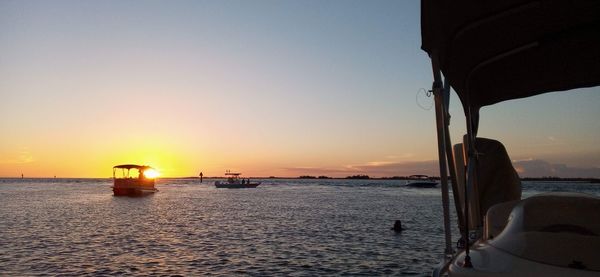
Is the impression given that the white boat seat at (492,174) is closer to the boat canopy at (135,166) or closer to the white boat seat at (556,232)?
the white boat seat at (556,232)

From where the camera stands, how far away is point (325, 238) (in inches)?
1116

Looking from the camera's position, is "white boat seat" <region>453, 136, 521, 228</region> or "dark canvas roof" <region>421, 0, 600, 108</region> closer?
"dark canvas roof" <region>421, 0, 600, 108</region>

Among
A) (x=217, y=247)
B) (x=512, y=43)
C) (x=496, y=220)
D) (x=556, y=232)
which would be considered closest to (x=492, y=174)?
(x=496, y=220)

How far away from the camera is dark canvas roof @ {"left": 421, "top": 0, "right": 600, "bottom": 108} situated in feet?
14.0

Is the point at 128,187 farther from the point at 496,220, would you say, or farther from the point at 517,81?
the point at 496,220

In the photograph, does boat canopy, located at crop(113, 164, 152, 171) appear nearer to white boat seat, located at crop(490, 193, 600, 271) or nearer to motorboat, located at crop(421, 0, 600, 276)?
motorboat, located at crop(421, 0, 600, 276)

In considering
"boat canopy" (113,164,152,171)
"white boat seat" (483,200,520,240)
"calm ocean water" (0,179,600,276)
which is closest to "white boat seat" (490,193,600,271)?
"white boat seat" (483,200,520,240)

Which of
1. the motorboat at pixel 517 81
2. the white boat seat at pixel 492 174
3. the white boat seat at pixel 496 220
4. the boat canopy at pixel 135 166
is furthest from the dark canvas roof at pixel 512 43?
the boat canopy at pixel 135 166

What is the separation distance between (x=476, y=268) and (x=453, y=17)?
7.29 ft

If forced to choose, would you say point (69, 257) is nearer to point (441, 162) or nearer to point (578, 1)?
point (441, 162)

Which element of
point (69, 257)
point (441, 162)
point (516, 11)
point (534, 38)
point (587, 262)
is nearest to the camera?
point (587, 262)

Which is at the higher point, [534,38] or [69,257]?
[534,38]

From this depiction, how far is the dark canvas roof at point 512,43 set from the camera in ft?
14.0

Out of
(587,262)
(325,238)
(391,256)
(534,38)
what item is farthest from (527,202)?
(325,238)
